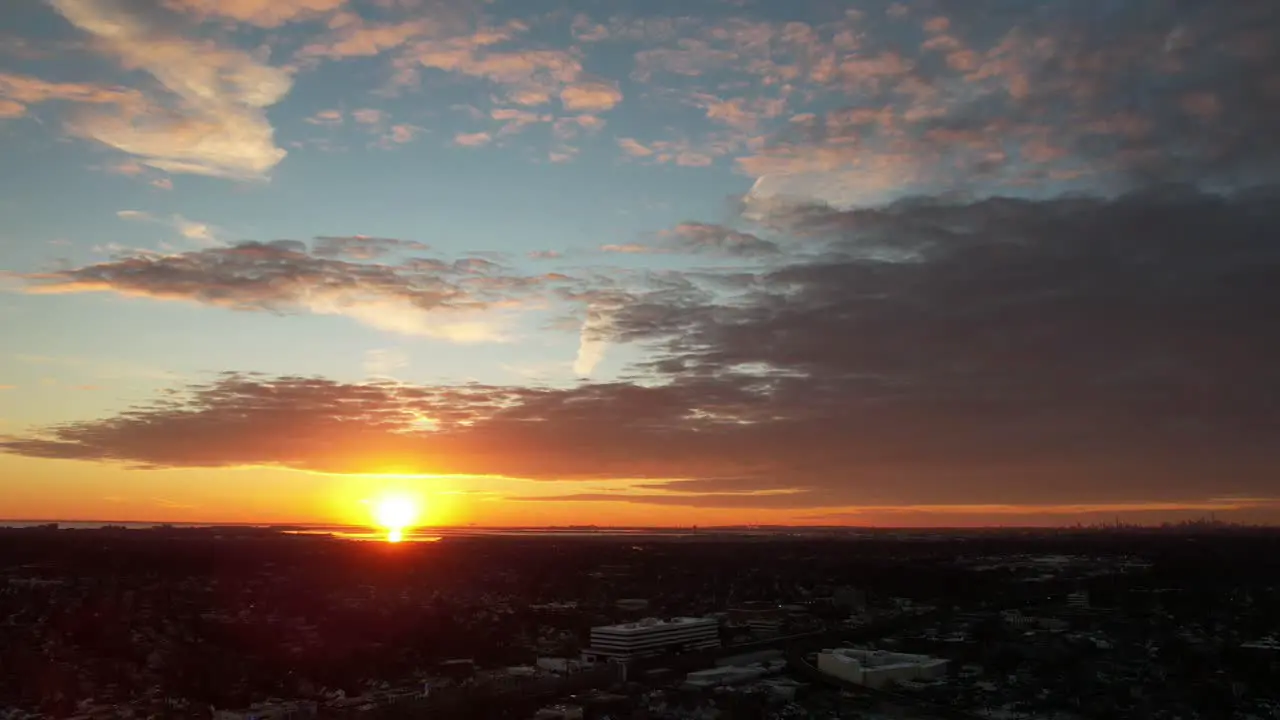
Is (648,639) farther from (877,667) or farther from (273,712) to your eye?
(273,712)

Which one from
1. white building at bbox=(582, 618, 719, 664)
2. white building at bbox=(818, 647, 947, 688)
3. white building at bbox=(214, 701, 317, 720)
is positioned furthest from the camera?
white building at bbox=(582, 618, 719, 664)

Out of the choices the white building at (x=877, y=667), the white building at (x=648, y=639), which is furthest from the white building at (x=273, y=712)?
the white building at (x=877, y=667)

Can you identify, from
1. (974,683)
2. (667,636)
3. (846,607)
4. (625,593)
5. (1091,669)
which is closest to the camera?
(974,683)

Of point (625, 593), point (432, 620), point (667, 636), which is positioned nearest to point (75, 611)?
point (432, 620)

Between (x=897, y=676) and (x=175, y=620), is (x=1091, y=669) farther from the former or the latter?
(x=175, y=620)

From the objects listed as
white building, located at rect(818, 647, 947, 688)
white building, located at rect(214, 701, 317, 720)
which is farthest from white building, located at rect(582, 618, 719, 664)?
white building, located at rect(214, 701, 317, 720)

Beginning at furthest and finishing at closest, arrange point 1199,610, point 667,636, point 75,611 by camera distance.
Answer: point 1199,610, point 75,611, point 667,636

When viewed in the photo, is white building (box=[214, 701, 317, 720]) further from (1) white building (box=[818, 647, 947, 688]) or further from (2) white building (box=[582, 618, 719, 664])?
(1) white building (box=[818, 647, 947, 688])

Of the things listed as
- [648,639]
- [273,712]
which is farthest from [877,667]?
[273,712]
